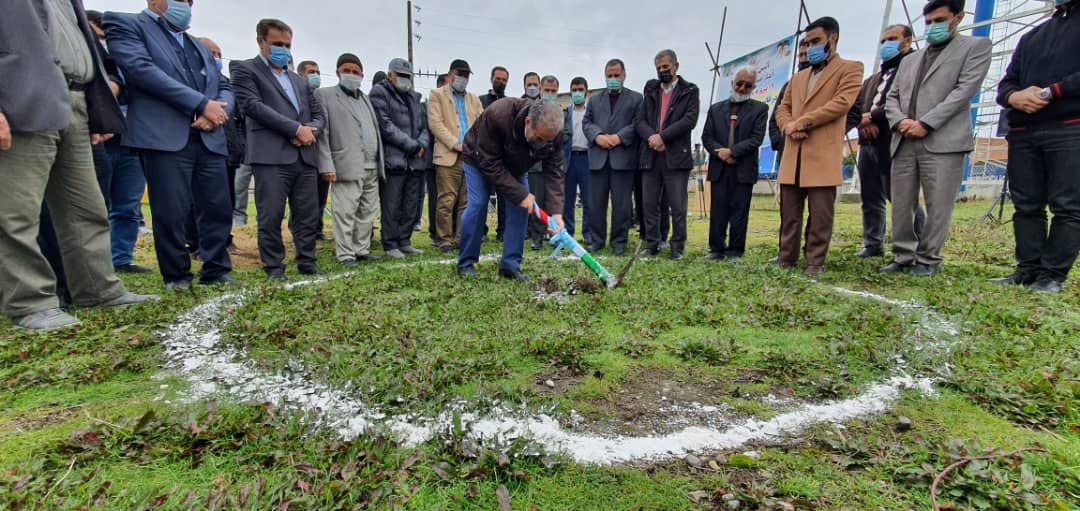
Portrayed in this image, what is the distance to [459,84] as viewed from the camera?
262 inches

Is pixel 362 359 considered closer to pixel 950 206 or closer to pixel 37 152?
pixel 37 152

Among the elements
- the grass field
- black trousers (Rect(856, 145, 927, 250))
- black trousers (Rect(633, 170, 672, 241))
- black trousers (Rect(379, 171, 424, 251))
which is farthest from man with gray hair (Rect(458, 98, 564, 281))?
black trousers (Rect(856, 145, 927, 250))

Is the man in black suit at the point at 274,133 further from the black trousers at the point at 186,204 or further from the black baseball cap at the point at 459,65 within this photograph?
the black baseball cap at the point at 459,65

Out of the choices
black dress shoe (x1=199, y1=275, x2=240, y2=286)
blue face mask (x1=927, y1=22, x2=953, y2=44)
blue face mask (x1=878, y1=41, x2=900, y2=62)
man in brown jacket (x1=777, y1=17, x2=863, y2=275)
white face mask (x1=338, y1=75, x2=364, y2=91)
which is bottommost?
black dress shoe (x1=199, y1=275, x2=240, y2=286)

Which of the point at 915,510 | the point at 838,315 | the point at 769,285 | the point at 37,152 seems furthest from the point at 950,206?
the point at 37,152

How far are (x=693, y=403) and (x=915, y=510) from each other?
2.82 feet

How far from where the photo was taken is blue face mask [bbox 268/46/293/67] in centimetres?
471

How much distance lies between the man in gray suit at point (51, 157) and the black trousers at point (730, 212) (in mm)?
5349

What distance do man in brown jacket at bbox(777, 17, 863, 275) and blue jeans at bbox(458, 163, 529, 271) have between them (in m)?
2.67

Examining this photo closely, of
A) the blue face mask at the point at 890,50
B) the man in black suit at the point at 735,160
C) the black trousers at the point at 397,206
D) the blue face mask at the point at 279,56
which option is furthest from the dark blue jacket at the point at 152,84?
the blue face mask at the point at 890,50

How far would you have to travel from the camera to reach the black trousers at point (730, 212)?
5.69m

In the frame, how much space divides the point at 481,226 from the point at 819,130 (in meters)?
3.33

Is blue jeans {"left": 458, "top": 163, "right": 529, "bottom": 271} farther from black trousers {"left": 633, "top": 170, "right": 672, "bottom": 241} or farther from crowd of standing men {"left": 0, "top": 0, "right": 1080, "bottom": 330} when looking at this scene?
black trousers {"left": 633, "top": 170, "right": 672, "bottom": 241}

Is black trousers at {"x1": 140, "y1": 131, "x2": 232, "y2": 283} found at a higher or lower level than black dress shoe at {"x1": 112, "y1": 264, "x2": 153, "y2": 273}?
higher
